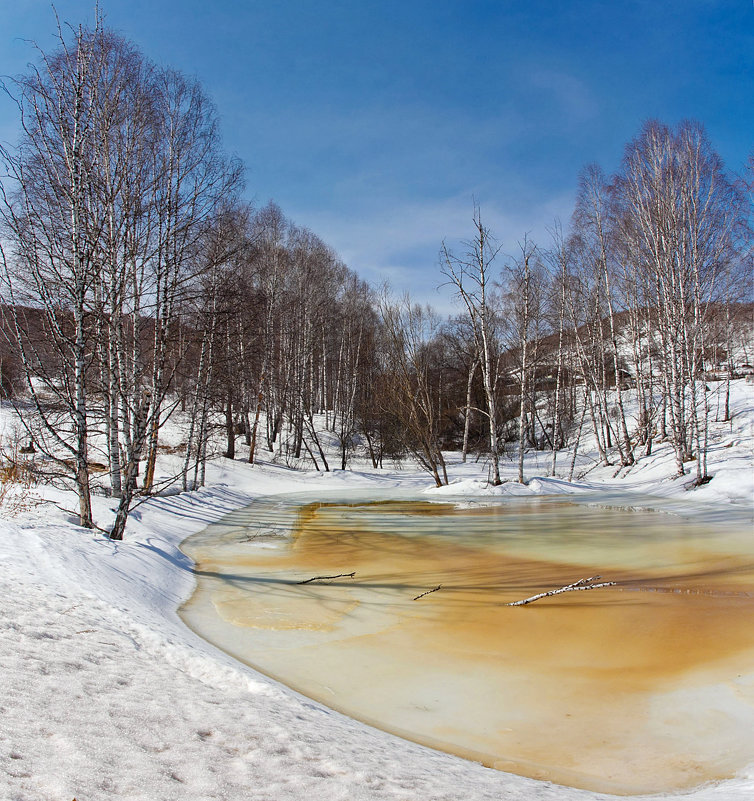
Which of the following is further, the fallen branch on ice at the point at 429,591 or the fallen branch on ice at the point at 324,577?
the fallen branch on ice at the point at 324,577

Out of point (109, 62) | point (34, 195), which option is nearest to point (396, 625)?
point (34, 195)

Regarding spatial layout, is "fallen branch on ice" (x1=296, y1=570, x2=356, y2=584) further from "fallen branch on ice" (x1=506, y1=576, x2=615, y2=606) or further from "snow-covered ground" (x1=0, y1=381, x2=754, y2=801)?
"fallen branch on ice" (x1=506, y1=576, x2=615, y2=606)

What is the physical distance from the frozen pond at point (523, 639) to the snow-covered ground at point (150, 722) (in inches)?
17.5

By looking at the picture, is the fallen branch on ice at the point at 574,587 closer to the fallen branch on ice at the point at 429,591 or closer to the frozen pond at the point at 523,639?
the frozen pond at the point at 523,639

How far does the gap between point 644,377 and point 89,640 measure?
81.7 feet

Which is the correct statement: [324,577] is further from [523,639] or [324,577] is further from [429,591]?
[523,639]

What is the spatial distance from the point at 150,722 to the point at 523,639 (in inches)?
139

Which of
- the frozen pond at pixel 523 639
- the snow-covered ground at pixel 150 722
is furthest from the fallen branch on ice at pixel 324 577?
the snow-covered ground at pixel 150 722

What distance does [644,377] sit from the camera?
80.5 ft

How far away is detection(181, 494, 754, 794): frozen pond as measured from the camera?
3404 millimetres

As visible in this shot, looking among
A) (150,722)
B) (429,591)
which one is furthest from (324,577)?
(150,722)

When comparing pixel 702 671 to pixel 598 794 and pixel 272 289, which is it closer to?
pixel 598 794

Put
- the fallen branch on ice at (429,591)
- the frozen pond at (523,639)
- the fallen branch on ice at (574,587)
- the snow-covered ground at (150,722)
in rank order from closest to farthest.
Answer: the snow-covered ground at (150,722) → the frozen pond at (523,639) → the fallen branch on ice at (574,587) → the fallen branch on ice at (429,591)

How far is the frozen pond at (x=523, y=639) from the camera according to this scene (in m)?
3.40
